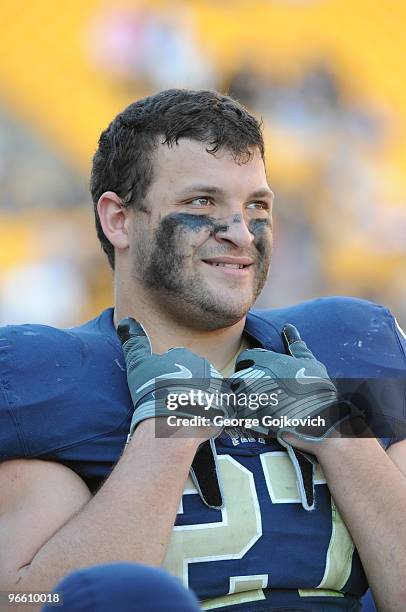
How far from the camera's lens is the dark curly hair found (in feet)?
6.46

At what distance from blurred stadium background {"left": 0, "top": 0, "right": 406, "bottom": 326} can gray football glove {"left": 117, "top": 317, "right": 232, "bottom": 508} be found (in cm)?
402

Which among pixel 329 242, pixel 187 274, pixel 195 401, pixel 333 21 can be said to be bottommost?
pixel 329 242

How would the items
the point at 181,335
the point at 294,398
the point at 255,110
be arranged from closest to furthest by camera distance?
the point at 294,398
the point at 181,335
the point at 255,110

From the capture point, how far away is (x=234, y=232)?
193 cm

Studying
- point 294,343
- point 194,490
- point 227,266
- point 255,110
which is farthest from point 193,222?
point 255,110

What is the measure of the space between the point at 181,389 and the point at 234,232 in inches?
15.8

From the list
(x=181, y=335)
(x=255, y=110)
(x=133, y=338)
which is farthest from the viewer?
(x=255, y=110)

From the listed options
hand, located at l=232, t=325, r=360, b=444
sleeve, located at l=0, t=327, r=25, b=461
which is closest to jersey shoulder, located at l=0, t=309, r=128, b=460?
sleeve, located at l=0, t=327, r=25, b=461

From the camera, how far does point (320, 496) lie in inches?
69.9

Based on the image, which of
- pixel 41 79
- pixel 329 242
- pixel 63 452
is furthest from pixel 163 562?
pixel 41 79

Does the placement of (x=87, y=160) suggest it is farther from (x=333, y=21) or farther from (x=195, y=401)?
(x=195, y=401)

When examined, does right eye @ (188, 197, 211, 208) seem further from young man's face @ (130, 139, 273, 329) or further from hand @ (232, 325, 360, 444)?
hand @ (232, 325, 360, 444)

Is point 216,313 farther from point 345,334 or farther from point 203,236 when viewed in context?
point 345,334

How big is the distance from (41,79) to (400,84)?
2.65 meters
